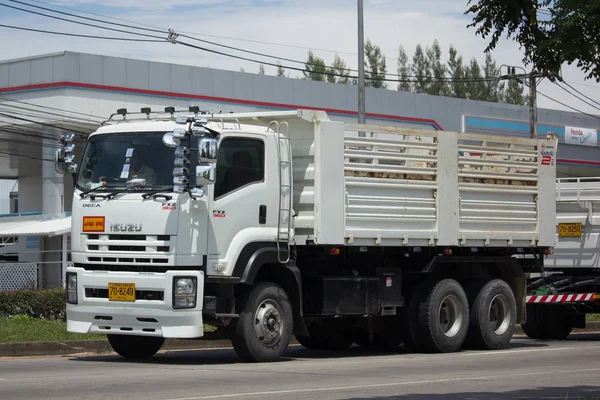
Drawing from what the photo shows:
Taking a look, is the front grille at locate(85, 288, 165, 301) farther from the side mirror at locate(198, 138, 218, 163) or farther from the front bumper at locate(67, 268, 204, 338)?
the side mirror at locate(198, 138, 218, 163)

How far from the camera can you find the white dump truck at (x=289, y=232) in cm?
1439

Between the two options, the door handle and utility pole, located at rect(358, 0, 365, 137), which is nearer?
the door handle

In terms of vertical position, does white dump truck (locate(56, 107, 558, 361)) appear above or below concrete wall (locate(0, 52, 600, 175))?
below

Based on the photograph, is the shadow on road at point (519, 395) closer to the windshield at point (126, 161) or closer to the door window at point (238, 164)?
the door window at point (238, 164)

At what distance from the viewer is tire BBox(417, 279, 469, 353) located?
16891mm

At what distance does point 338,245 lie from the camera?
1568 cm

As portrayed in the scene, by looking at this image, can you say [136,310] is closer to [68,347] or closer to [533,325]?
[68,347]

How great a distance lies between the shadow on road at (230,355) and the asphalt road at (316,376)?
0.06 feet

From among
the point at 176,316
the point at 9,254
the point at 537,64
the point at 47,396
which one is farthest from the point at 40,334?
the point at 9,254

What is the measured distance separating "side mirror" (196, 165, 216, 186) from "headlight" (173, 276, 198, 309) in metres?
1.25

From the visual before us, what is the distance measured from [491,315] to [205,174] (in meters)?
6.23

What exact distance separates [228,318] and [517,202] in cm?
588

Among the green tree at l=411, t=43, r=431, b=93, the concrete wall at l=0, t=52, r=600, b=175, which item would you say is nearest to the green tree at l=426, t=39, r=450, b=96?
the green tree at l=411, t=43, r=431, b=93

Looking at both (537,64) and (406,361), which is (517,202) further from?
(537,64)
